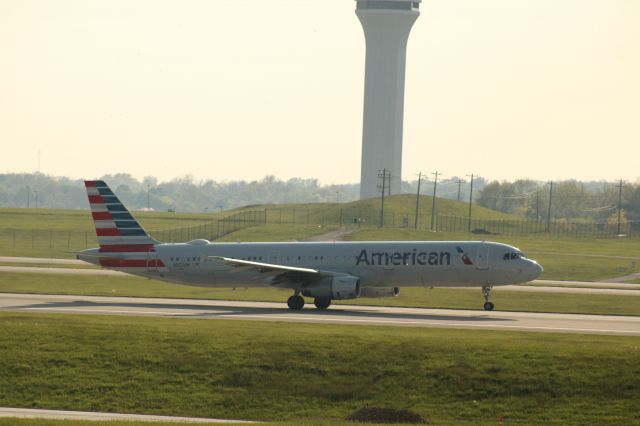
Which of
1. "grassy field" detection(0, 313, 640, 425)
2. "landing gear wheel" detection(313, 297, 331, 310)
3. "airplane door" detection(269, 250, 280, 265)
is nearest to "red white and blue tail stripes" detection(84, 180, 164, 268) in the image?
"airplane door" detection(269, 250, 280, 265)

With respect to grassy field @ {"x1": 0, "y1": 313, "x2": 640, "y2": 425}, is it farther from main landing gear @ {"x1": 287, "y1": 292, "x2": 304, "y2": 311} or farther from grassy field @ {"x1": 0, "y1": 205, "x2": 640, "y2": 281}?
grassy field @ {"x1": 0, "y1": 205, "x2": 640, "y2": 281}

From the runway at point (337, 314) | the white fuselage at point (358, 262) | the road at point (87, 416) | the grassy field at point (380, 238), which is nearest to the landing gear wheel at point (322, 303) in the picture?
the runway at point (337, 314)

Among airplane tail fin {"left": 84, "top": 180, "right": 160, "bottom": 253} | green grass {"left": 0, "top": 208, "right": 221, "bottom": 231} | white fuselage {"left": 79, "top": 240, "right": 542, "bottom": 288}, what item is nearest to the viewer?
white fuselage {"left": 79, "top": 240, "right": 542, "bottom": 288}

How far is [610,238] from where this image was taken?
156m

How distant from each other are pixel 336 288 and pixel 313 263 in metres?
3.27

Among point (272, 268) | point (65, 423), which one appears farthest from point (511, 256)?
point (65, 423)

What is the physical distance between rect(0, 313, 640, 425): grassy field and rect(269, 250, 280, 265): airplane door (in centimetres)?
2068

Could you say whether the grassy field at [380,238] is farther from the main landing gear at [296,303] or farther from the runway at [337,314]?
the main landing gear at [296,303]

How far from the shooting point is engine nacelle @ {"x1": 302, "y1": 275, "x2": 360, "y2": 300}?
6069 cm

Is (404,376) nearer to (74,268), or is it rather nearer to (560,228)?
(74,268)

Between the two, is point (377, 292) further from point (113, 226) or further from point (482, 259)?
point (113, 226)

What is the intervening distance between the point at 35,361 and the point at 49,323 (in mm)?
4886

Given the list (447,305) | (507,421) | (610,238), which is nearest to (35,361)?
→ (507,421)

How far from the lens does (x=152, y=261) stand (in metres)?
67.1
